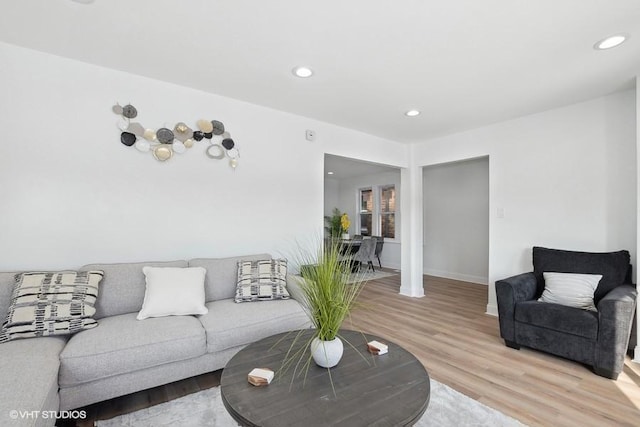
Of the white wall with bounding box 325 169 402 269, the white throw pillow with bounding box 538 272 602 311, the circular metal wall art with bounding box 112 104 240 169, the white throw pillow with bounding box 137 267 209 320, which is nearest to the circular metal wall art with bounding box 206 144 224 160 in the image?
the circular metal wall art with bounding box 112 104 240 169

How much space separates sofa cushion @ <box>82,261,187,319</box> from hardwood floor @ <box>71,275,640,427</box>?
1.95 feet

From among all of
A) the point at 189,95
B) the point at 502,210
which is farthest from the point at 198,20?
the point at 502,210

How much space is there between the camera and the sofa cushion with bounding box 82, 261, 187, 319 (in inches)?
88.1

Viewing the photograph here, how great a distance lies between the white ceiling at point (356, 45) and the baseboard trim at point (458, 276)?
3439 mm

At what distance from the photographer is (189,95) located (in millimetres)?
2912

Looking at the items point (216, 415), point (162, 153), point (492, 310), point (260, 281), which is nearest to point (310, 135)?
point (162, 153)

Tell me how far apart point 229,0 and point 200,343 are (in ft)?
6.89

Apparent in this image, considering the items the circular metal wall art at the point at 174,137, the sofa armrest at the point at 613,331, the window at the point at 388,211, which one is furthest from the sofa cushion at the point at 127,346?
the window at the point at 388,211

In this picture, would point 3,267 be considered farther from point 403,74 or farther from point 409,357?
point 403,74

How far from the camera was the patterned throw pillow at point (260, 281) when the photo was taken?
263cm

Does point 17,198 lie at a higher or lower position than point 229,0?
lower

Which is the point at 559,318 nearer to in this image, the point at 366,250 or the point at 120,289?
the point at 120,289

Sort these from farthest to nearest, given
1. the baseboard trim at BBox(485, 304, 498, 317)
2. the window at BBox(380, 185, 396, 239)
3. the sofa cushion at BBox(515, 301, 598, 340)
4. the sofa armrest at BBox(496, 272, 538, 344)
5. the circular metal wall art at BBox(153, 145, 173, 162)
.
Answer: the window at BBox(380, 185, 396, 239), the baseboard trim at BBox(485, 304, 498, 317), the sofa armrest at BBox(496, 272, 538, 344), the circular metal wall art at BBox(153, 145, 173, 162), the sofa cushion at BBox(515, 301, 598, 340)

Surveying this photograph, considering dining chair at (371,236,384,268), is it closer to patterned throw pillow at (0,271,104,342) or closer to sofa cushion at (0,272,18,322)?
patterned throw pillow at (0,271,104,342)
